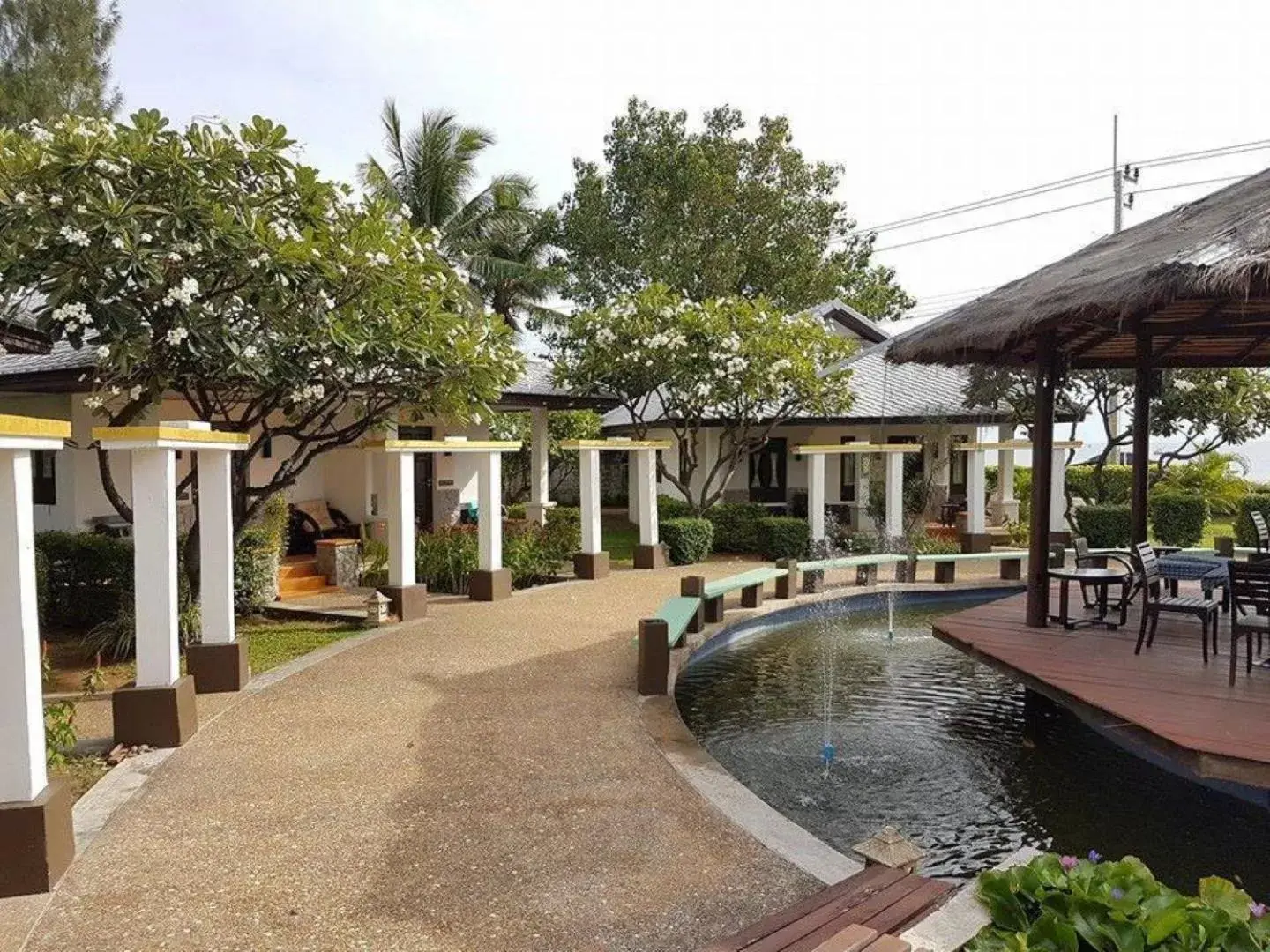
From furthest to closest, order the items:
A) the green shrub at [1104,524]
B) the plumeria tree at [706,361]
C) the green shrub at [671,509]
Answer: the green shrub at [671,509] < the green shrub at [1104,524] < the plumeria tree at [706,361]

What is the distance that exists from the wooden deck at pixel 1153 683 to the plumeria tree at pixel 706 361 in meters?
8.81

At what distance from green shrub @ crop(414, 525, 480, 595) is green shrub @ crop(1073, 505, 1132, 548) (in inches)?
516

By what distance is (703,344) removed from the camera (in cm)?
1788

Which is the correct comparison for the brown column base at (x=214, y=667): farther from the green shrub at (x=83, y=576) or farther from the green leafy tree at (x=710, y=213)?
the green leafy tree at (x=710, y=213)

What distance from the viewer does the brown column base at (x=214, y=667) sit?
8.69 m

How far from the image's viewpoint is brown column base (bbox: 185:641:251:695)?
28.5 ft

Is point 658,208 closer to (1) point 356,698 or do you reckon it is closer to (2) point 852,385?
(2) point 852,385

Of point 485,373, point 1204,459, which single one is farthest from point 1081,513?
point 485,373

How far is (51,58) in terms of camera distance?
27.3m

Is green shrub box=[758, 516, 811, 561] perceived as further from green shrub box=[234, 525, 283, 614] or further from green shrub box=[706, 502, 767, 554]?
green shrub box=[234, 525, 283, 614]

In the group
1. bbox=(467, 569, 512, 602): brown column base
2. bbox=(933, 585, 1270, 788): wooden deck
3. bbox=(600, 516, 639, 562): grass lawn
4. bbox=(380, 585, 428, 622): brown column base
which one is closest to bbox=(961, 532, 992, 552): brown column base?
bbox=(600, 516, 639, 562): grass lawn

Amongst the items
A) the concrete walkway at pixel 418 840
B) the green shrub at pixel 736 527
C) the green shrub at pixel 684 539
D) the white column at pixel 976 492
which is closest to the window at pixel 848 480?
the white column at pixel 976 492

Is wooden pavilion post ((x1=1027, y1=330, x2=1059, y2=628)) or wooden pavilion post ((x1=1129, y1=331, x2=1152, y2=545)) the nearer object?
wooden pavilion post ((x1=1027, y1=330, x2=1059, y2=628))

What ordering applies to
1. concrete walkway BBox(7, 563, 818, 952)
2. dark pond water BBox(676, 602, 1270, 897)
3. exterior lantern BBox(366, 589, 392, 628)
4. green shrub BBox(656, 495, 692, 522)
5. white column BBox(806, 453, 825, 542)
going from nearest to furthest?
concrete walkway BBox(7, 563, 818, 952) < dark pond water BBox(676, 602, 1270, 897) < exterior lantern BBox(366, 589, 392, 628) < white column BBox(806, 453, 825, 542) < green shrub BBox(656, 495, 692, 522)
